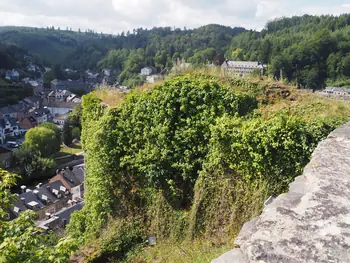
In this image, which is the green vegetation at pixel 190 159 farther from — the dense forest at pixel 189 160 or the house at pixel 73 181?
the house at pixel 73 181

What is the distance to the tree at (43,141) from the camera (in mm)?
38562

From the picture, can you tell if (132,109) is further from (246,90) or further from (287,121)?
(287,121)

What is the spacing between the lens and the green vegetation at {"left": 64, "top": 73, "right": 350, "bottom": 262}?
5906 mm

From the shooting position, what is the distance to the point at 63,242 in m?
4.14

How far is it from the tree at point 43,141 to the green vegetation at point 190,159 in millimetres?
33278

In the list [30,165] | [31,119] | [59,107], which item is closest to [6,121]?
[31,119]

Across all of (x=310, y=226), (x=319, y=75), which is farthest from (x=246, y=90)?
(x=319, y=75)

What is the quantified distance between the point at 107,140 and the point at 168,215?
212cm

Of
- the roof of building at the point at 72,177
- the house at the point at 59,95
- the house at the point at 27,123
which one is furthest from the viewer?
the house at the point at 59,95

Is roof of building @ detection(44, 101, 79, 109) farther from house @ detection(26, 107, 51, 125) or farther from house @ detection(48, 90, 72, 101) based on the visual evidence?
house @ detection(48, 90, 72, 101)

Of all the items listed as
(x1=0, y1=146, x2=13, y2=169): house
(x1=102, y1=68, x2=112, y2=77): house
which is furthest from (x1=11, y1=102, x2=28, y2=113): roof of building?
(x1=102, y1=68, x2=112, y2=77): house

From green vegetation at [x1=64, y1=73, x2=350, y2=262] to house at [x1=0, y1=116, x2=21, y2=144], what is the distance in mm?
48319

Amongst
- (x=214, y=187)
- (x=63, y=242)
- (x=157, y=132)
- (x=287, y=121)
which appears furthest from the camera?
(x=157, y=132)

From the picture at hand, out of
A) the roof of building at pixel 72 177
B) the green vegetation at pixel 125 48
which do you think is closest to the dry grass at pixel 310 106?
the roof of building at pixel 72 177
